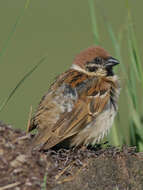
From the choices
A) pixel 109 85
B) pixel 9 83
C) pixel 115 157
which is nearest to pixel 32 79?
pixel 9 83

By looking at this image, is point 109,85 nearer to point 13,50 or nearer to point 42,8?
point 13,50

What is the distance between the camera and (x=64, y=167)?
13.7 ft

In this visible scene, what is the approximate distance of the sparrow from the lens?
490cm

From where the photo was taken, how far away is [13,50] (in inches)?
528

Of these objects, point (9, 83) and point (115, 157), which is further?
point (9, 83)

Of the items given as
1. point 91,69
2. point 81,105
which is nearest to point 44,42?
point 91,69

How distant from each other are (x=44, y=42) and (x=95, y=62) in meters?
7.54

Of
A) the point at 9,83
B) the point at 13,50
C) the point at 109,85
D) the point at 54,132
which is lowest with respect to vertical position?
the point at 54,132

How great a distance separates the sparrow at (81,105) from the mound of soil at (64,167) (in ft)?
1.23

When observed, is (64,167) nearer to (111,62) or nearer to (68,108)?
(68,108)

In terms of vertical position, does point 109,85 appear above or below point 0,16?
below

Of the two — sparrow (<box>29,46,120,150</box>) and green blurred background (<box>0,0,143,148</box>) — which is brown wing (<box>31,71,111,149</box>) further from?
green blurred background (<box>0,0,143,148</box>)

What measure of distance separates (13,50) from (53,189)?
9730 millimetres

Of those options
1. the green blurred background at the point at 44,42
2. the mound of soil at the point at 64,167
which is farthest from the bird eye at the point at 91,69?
the green blurred background at the point at 44,42
